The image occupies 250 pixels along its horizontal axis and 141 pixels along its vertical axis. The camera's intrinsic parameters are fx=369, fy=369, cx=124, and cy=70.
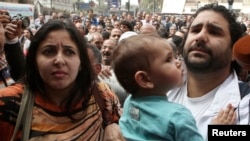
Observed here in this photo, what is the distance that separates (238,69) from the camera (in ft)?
7.67

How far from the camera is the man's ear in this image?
1.69 metres

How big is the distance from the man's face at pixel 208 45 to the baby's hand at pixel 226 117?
358 millimetres

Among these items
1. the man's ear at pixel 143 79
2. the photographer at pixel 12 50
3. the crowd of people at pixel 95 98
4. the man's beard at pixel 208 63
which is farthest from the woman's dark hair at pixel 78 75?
the photographer at pixel 12 50

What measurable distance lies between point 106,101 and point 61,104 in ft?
0.80

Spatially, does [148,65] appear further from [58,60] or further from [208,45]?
[208,45]

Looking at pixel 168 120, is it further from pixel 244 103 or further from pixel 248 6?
pixel 248 6

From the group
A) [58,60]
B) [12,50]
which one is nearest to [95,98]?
[58,60]

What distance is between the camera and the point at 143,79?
1.70 m

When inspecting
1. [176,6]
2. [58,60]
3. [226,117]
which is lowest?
[226,117]

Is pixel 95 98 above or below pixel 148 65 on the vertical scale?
below

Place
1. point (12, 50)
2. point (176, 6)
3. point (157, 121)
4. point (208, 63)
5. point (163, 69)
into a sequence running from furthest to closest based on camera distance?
1. point (176, 6)
2. point (12, 50)
3. point (208, 63)
4. point (163, 69)
5. point (157, 121)

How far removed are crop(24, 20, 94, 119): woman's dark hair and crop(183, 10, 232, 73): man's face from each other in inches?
25.6

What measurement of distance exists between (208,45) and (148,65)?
58cm

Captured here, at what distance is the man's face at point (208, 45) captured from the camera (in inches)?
83.5
